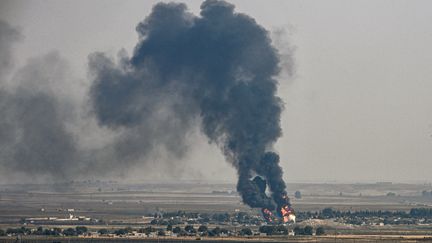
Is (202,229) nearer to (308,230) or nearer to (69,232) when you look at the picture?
(308,230)

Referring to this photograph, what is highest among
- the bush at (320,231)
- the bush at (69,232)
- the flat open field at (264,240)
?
the bush at (69,232)

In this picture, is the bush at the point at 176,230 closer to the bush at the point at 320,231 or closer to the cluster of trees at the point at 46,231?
the cluster of trees at the point at 46,231

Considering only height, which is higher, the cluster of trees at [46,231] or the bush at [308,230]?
the cluster of trees at [46,231]

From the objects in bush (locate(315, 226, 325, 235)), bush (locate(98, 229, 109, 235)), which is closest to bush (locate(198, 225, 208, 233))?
bush (locate(98, 229, 109, 235))

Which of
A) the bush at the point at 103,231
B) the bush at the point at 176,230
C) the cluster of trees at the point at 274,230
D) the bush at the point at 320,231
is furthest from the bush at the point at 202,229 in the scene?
the bush at the point at 320,231

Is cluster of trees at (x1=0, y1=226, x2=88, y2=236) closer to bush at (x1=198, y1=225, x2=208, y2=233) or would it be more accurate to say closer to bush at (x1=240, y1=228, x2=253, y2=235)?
bush at (x1=198, y1=225, x2=208, y2=233)

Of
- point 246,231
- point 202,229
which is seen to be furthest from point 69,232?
point 246,231

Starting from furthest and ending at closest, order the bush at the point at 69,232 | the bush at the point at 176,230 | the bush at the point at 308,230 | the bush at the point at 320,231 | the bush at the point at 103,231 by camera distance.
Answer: the bush at the point at 176,230 < the bush at the point at 103,231 < the bush at the point at 320,231 < the bush at the point at 308,230 < the bush at the point at 69,232

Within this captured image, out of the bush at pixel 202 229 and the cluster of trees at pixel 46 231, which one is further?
the bush at pixel 202 229

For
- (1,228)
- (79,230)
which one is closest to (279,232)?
(79,230)

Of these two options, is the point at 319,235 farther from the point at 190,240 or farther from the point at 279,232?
the point at 190,240

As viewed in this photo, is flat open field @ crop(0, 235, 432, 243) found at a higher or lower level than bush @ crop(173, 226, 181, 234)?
lower
